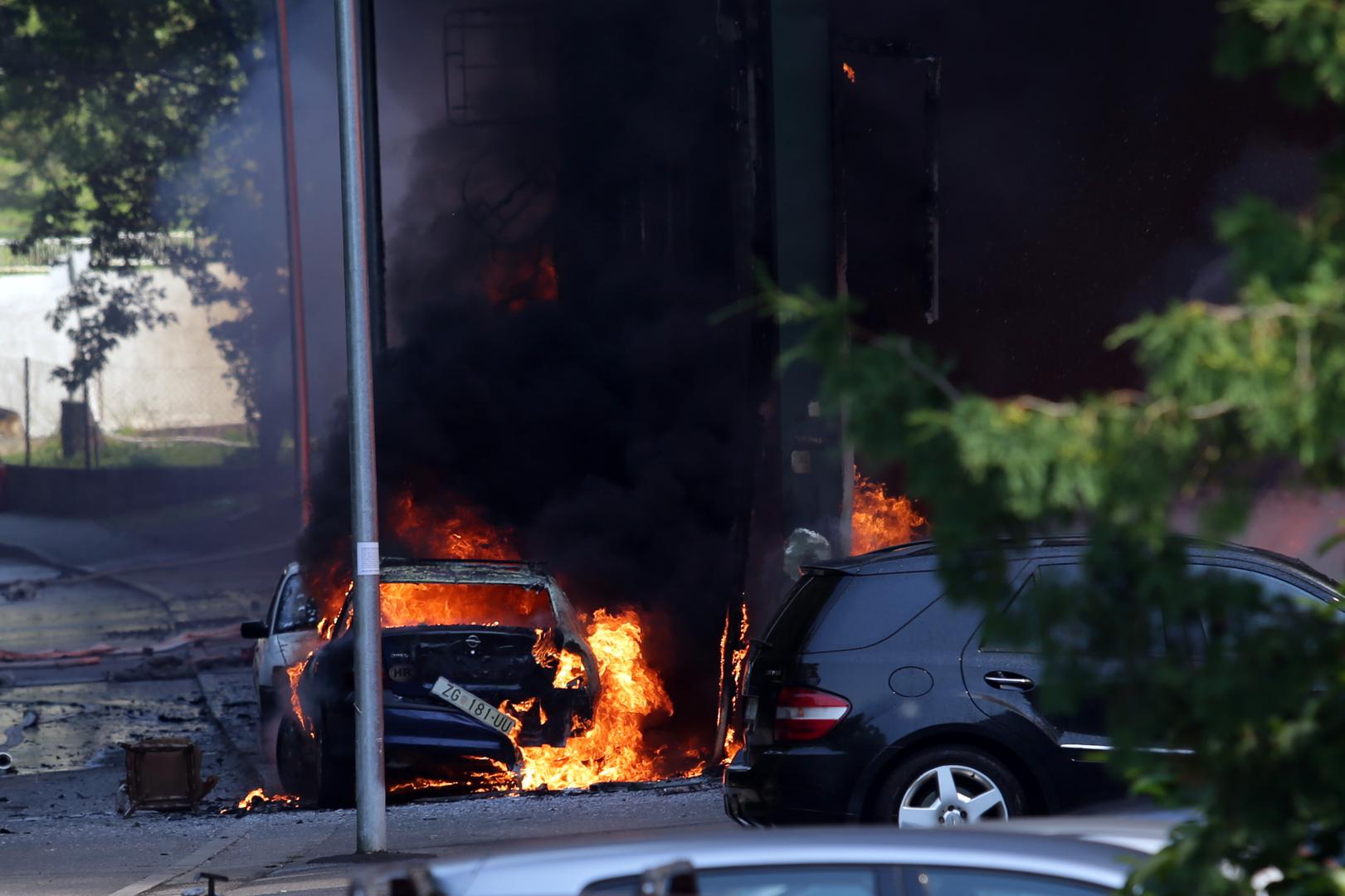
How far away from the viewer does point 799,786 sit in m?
6.83

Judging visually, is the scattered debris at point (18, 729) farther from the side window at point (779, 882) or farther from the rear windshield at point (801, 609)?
the side window at point (779, 882)

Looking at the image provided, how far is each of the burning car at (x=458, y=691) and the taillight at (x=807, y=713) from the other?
3.10m

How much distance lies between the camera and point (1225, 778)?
2434 mm

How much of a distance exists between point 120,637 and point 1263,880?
71.0 ft

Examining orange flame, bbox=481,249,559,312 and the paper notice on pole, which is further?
orange flame, bbox=481,249,559,312

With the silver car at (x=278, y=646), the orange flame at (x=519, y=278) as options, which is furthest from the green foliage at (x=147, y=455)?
the silver car at (x=278, y=646)

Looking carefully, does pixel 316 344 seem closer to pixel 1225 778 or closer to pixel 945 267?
→ pixel 945 267

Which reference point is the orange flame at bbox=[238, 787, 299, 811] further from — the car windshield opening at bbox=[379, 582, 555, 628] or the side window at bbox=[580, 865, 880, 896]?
the side window at bbox=[580, 865, 880, 896]

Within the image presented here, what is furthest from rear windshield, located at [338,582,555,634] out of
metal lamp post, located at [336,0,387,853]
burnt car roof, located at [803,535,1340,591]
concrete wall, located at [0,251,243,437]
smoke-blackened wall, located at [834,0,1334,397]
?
concrete wall, located at [0,251,243,437]

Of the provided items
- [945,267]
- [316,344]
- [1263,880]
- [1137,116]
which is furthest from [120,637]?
[1263,880]

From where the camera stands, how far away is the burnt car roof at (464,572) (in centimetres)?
1033

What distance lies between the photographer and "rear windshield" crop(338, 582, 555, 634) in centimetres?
1002

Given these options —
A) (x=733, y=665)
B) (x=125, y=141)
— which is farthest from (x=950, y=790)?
(x=125, y=141)

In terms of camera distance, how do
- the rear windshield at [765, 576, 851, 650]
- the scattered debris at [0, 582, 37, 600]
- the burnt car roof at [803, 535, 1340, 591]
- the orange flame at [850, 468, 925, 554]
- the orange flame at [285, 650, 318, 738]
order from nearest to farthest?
the burnt car roof at [803, 535, 1340, 591]
the rear windshield at [765, 576, 851, 650]
the orange flame at [285, 650, 318, 738]
the orange flame at [850, 468, 925, 554]
the scattered debris at [0, 582, 37, 600]
